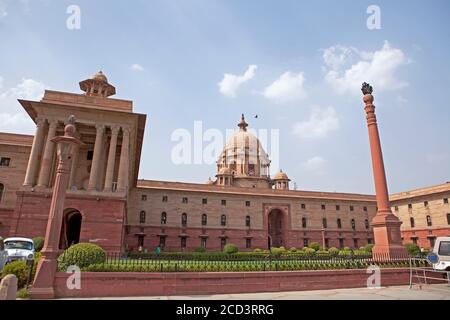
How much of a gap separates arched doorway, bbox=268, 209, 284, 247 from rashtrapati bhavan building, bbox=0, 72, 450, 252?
0.52 feet

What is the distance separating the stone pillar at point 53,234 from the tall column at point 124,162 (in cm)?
1227

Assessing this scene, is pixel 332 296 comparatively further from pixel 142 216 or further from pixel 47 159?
pixel 142 216

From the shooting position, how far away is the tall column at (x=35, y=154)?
21.2 m

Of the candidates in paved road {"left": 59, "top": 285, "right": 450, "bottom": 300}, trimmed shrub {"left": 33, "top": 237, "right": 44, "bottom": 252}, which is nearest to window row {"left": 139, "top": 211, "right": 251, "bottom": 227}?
trimmed shrub {"left": 33, "top": 237, "right": 44, "bottom": 252}

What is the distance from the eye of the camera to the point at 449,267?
12.0 m

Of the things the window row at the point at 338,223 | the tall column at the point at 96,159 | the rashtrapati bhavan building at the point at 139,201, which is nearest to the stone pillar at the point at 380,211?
the rashtrapati bhavan building at the point at 139,201

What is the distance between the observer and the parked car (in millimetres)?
14531

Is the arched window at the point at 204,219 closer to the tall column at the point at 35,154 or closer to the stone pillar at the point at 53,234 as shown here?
the tall column at the point at 35,154

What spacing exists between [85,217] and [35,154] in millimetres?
6673

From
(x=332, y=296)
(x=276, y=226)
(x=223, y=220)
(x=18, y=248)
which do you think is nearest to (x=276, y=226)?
(x=276, y=226)

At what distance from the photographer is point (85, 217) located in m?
20.7
